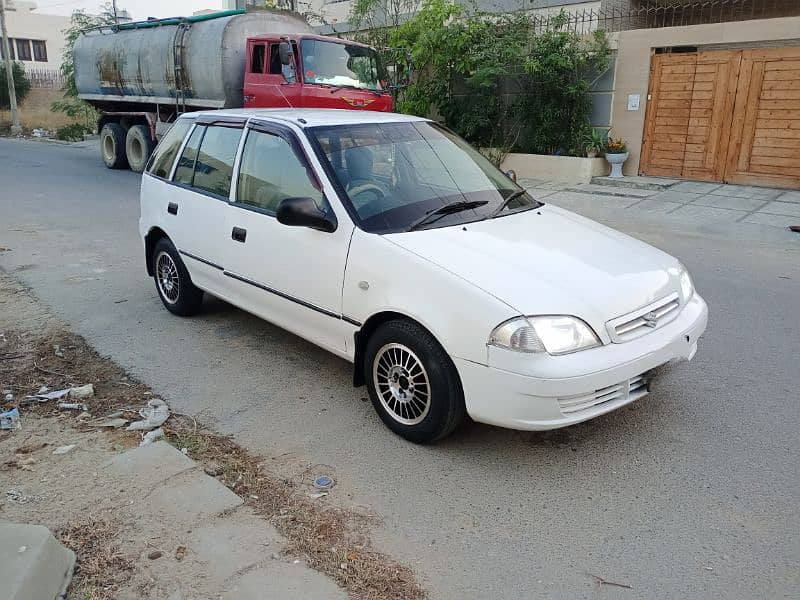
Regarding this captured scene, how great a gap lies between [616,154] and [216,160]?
10.1m

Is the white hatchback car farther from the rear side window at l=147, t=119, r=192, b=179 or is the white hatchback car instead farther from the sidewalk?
the sidewalk

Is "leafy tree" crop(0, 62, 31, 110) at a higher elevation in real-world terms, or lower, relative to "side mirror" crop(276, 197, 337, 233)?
higher

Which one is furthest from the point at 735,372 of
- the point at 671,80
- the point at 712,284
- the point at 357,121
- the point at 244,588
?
the point at 671,80

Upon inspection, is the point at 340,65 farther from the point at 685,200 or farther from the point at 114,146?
the point at 114,146

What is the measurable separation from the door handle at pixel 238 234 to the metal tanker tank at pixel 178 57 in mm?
9384

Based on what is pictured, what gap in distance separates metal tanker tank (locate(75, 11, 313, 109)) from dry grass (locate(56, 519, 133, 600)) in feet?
37.7

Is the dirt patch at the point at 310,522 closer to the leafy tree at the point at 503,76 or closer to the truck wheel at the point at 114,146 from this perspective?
the leafy tree at the point at 503,76

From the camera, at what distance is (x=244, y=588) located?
264cm

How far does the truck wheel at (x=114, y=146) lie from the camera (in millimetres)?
16734

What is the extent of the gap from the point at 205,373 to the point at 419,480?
199cm

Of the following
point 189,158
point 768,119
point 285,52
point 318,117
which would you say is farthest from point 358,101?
point 318,117

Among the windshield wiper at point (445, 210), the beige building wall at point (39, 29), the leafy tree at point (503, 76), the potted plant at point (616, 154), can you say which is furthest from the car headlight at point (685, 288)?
the beige building wall at point (39, 29)

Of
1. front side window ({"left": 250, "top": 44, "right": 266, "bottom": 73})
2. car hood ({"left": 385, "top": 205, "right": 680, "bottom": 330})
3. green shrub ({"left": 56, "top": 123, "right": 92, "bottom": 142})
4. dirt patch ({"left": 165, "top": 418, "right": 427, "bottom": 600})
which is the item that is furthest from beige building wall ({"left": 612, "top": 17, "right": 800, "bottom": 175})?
green shrub ({"left": 56, "top": 123, "right": 92, "bottom": 142})

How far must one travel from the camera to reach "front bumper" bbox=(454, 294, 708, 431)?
10.4 feet
